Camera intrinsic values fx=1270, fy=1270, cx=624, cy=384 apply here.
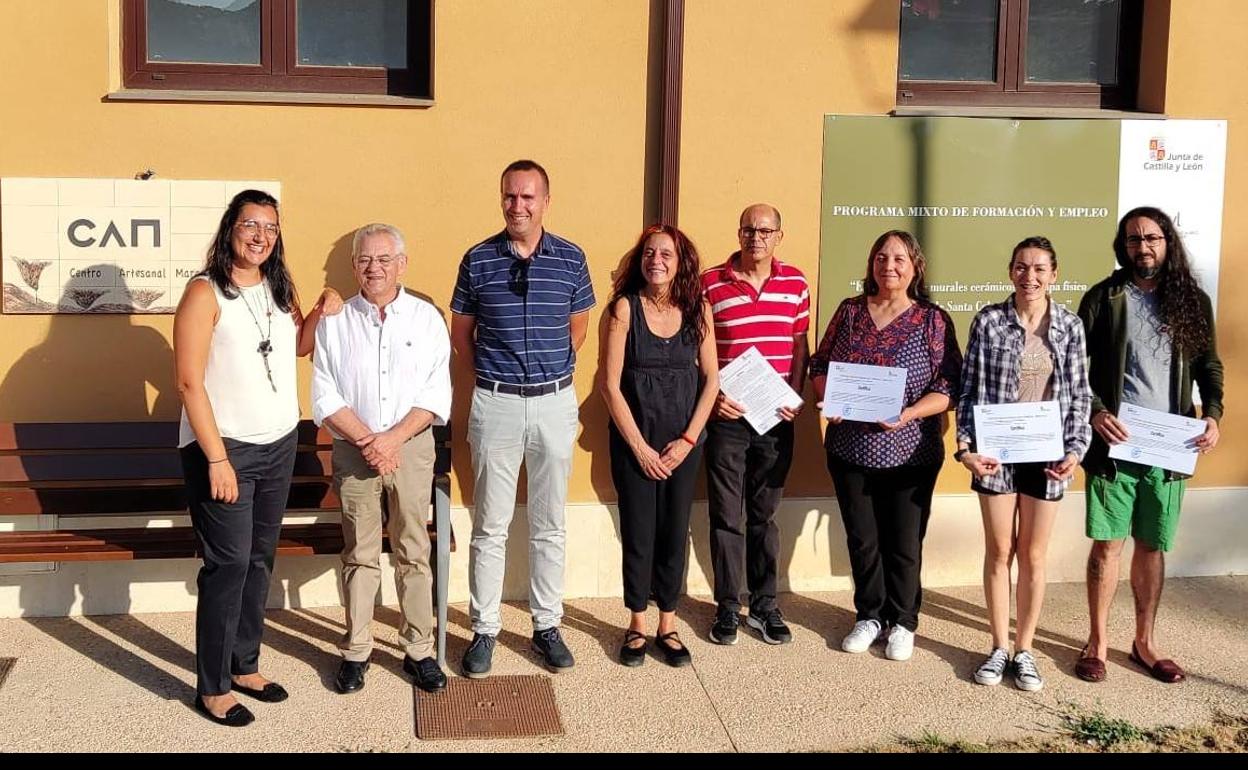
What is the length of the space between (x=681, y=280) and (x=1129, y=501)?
2.00 meters


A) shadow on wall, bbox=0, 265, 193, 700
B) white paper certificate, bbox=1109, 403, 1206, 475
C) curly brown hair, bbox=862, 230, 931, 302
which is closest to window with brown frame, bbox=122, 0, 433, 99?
shadow on wall, bbox=0, 265, 193, 700

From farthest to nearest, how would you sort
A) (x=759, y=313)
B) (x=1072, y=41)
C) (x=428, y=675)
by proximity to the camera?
1. (x=1072, y=41)
2. (x=759, y=313)
3. (x=428, y=675)

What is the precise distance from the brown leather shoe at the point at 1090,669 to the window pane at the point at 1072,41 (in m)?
2.87

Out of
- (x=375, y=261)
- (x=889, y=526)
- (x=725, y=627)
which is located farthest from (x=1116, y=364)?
(x=375, y=261)

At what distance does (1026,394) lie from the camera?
16.1 feet

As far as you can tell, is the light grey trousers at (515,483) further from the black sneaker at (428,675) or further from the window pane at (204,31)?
the window pane at (204,31)

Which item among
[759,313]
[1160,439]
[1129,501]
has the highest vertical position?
[759,313]

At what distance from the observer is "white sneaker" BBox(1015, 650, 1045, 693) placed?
16.2 ft

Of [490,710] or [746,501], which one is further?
[746,501]

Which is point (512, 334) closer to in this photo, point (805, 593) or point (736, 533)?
point (736, 533)

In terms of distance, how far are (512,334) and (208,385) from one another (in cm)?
115

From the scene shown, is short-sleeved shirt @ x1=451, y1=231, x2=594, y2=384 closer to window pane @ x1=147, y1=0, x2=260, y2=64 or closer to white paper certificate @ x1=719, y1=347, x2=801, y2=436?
white paper certificate @ x1=719, y1=347, x2=801, y2=436

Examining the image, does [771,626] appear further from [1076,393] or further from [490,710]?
[1076,393]

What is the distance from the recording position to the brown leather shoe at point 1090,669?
5.08 metres
